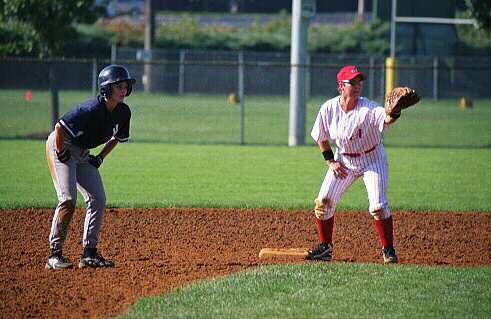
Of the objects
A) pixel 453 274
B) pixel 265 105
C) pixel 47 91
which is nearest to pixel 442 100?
pixel 265 105

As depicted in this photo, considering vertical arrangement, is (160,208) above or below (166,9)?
below

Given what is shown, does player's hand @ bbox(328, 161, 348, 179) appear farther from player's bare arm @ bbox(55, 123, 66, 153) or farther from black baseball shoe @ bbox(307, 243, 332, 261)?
player's bare arm @ bbox(55, 123, 66, 153)

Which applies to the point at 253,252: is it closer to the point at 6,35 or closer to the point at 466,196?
the point at 466,196

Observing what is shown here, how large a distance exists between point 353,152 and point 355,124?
0.31 meters

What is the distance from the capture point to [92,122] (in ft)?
23.1

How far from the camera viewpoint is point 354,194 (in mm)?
12820

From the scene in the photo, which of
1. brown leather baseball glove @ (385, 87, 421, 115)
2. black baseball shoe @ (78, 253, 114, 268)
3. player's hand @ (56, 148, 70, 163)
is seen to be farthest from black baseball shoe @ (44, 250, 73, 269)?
brown leather baseball glove @ (385, 87, 421, 115)

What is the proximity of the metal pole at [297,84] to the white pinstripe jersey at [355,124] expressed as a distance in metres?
11.3

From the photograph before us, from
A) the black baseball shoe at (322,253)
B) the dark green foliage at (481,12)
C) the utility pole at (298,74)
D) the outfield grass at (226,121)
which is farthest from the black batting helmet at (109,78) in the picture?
the dark green foliage at (481,12)

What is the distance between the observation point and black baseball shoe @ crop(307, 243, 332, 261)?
7.78 m

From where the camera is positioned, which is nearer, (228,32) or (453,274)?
(453,274)

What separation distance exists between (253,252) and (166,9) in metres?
48.1

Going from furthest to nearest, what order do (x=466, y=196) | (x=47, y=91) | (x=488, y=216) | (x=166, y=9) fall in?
(x=166, y=9), (x=47, y=91), (x=466, y=196), (x=488, y=216)

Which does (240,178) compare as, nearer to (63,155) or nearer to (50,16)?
(63,155)
